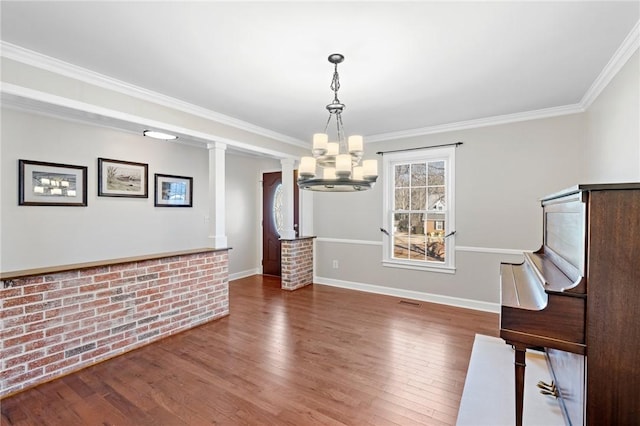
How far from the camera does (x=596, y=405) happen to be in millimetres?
1309

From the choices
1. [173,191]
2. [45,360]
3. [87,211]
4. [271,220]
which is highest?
[173,191]

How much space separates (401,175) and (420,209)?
0.61 m

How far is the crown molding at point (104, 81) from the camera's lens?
219 cm

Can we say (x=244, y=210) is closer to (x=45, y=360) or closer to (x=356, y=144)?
(x=45, y=360)

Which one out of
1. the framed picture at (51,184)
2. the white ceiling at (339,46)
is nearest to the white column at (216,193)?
the white ceiling at (339,46)

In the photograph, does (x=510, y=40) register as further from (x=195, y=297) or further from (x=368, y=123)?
(x=195, y=297)

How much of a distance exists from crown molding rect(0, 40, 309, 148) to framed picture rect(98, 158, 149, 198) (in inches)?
59.7

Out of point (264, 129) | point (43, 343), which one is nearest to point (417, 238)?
point (264, 129)

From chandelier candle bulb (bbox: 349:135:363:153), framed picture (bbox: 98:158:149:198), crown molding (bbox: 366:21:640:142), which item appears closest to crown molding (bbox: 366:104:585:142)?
crown molding (bbox: 366:21:640:142)

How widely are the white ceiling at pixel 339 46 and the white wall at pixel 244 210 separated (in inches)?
103

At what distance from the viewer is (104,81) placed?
2.64 meters

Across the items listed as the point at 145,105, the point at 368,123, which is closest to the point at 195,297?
the point at 145,105

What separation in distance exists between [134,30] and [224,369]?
2.60 m

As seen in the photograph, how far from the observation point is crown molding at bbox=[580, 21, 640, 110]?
201cm
